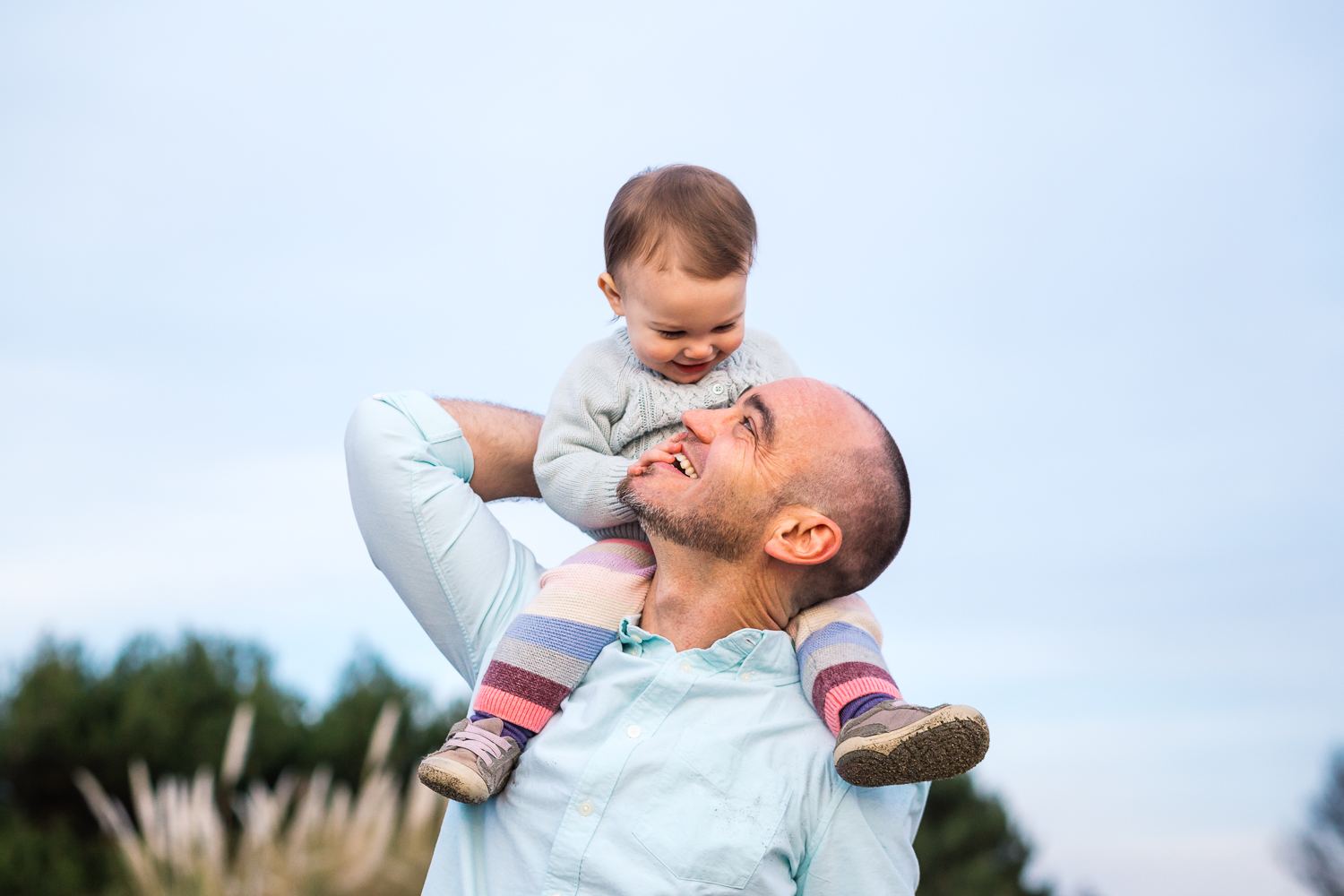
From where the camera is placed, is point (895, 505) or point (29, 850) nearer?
point (895, 505)

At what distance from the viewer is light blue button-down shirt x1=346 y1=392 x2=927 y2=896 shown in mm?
2301

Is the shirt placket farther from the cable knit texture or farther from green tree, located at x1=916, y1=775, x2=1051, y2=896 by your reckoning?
green tree, located at x1=916, y1=775, x2=1051, y2=896

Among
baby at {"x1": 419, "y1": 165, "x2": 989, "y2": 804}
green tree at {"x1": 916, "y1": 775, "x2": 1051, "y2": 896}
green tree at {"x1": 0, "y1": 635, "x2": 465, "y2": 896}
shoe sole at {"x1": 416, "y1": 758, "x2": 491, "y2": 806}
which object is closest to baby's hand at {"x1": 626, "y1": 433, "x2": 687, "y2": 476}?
baby at {"x1": 419, "y1": 165, "x2": 989, "y2": 804}

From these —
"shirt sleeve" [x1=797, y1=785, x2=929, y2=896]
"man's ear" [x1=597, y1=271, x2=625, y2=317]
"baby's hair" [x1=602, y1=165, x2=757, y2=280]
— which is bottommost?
"shirt sleeve" [x1=797, y1=785, x2=929, y2=896]

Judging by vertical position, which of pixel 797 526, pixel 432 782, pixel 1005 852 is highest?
pixel 797 526

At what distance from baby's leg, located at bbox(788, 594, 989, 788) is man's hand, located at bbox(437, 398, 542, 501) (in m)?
0.95

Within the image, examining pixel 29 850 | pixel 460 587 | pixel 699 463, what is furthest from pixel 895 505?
pixel 29 850

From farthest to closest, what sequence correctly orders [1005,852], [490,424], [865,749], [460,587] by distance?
1. [1005,852]
2. [490,424]
3. [460,587]
4. [865,749]

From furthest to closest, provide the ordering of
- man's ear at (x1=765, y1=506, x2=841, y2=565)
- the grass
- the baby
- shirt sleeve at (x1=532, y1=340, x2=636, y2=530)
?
the grass
shirt sleeve at (x1=532, y1=340, x2=636, y2=530)
man's ear at (x1=765, y1=506, x2=841, y2=565)
the baby

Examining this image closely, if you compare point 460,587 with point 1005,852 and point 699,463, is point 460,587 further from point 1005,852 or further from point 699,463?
point 1005,852

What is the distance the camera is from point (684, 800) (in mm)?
2344

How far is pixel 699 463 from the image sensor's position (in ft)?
8.61

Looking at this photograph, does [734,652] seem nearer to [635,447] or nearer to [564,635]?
[564,635]

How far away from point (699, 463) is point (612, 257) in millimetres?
683
